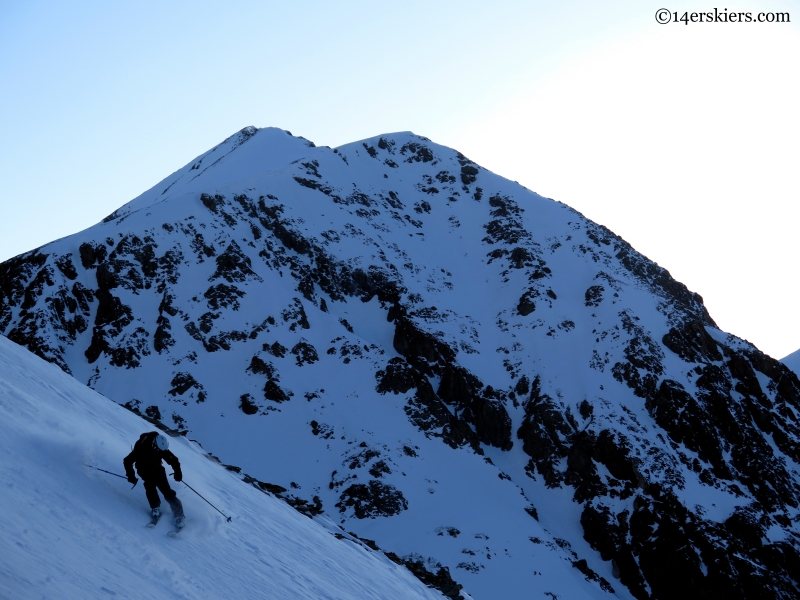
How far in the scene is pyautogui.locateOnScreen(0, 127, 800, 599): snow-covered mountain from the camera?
50094 mm

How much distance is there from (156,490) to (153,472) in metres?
0.29

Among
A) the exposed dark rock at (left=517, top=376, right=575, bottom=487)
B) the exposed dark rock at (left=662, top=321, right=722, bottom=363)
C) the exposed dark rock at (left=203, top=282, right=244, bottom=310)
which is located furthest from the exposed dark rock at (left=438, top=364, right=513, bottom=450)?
the exposed dark rock at (left=203, top=282, right=244, bottom=310)

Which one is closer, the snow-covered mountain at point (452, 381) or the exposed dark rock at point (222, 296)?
the snow-covered mountain at point (452, 381)

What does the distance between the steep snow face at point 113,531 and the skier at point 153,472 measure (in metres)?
0.24

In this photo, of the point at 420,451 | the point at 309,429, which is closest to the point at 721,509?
the point at 420,451

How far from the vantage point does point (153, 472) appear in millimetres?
10484

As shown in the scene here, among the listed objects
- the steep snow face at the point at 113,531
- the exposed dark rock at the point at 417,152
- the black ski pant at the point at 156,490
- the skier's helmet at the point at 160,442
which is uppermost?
the exposed dark rock at the point at 417,152

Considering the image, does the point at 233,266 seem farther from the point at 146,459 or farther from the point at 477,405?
the point at 146,459

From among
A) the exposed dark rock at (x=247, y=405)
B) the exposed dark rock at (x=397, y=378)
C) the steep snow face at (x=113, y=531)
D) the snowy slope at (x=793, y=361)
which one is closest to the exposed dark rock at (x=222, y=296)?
the exposed dark rock at (x=247, y=405)

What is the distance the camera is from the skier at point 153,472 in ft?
34.3

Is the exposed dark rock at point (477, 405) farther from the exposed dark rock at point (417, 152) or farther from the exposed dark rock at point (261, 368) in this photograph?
the exposed dark rock at point (417, 152)

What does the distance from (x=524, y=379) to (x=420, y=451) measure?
15547mm

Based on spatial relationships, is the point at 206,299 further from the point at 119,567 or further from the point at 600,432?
the point at 119,567

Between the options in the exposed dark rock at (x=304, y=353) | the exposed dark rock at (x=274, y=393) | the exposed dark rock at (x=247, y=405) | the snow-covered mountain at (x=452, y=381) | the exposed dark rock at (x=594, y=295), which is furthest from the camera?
the exposed dark rock at (x=594, y=295)
